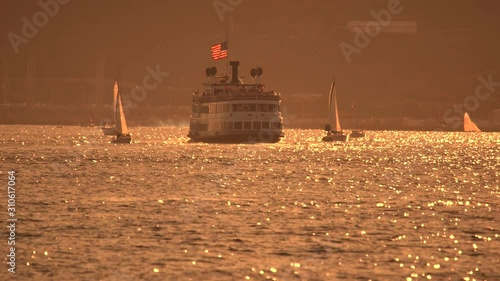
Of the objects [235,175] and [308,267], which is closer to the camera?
[308,267]

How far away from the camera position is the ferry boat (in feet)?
538

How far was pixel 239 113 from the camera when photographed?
6457 inches

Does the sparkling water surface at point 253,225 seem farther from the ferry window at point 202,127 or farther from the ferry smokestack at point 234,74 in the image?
the ferry smokestack at point 234,74

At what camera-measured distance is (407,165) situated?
420ft

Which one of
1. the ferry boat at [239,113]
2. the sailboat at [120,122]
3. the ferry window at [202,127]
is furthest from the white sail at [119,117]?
the ferry boat at [239,113]

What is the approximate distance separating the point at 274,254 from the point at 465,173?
64295 mm

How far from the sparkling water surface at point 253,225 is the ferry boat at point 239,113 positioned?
190ft

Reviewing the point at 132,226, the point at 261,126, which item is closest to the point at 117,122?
the point at 261,126

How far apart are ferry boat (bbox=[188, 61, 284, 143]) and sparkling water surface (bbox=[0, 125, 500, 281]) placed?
58049 millimetres

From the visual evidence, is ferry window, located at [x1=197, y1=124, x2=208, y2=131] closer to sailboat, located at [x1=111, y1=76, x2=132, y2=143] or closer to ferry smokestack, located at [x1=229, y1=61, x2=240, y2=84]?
ferry smokestack, located at [x1=229, y1=61, x2=240, y2=84]

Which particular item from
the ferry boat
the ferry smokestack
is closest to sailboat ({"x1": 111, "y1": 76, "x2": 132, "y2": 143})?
the ferry boat

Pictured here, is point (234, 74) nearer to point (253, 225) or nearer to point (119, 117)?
point (119, 117)

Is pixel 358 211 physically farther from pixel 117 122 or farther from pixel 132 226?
pixel 117 122

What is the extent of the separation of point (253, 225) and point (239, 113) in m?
106
